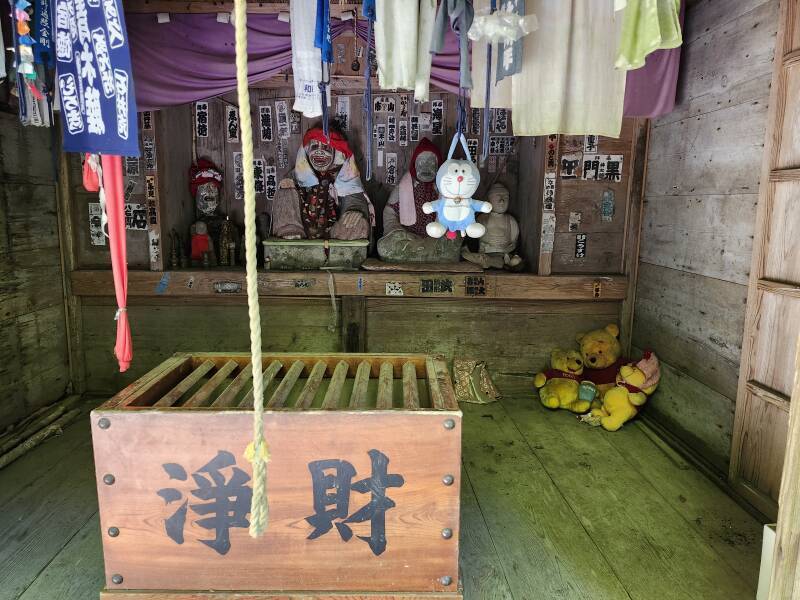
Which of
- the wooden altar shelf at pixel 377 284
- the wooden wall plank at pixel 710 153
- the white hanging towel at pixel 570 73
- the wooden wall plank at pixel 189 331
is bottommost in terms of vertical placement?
the wooden wall plank at pixel 189 331

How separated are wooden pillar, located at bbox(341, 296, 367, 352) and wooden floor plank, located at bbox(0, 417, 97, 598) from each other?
199 centimetres

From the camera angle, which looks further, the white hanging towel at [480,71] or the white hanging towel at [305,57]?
the white hanging towel at [305,57]

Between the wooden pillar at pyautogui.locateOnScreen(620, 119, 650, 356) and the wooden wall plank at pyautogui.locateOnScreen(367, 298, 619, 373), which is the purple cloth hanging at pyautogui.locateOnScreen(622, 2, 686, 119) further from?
the wooden wall plank at pyautogui.locateOnScreen(367, 298, 619, 373)

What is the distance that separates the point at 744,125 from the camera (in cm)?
293

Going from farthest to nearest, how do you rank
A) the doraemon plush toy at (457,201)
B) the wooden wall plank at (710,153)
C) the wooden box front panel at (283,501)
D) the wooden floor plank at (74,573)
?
the doraemon plush toy at (457,201), the wooden wall plank at (710,153), the wooden floor plank at (74,573), the wooden box front panel at (283,501)

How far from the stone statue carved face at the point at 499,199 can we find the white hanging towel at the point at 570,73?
1811 mm

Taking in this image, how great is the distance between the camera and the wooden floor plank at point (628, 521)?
7.39ft

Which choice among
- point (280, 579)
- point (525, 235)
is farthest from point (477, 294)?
point (280, 579)

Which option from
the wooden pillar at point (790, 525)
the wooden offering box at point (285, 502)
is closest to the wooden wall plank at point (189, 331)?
the wooden offering box at point (285, 502)

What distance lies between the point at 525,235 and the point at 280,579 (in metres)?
3.61

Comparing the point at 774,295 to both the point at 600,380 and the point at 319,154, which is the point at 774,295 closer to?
the point at 600,380

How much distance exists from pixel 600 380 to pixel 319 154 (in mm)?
2998

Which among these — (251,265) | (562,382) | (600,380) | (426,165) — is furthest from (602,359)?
(251,265)

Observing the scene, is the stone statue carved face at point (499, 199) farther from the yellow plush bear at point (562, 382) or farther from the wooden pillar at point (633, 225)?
the yellow plush bear at point (562, 382)
